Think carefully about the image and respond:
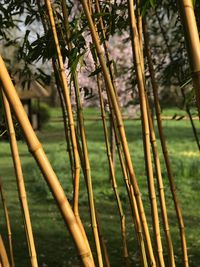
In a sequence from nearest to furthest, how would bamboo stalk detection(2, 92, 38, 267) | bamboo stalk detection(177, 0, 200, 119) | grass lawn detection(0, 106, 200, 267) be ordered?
bamboo stalk detection(177, 0, 200, 119)
bamboo stalk detection(2, 92, 38, 267)
grass lawn detection(0, 106, 200, 267)

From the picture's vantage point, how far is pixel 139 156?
11.0 meters

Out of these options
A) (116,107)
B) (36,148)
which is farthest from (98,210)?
(36,148)

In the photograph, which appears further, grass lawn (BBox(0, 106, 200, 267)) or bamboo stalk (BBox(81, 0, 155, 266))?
grass lawn (BBox(0, 106, 200, 267))

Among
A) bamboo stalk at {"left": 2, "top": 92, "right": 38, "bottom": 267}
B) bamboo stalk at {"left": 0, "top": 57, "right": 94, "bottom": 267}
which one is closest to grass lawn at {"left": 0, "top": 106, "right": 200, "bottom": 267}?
bamboo stalk at {"left": 2, "top": 92, "right": 38, "bottom": 267}

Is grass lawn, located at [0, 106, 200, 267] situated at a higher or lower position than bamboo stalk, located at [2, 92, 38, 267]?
lower

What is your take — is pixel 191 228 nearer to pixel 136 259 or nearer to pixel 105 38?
pixel 136 259

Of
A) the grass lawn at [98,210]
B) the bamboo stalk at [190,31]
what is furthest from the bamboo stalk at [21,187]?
the grass lawn at [98,210]

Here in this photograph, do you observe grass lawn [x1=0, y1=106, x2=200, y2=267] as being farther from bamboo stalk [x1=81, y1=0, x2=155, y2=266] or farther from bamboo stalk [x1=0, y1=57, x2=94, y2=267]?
bamboo stalk [x1=0, y1=57, x2=94, y2=267]

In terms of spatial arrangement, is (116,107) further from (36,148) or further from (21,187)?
(36,148)

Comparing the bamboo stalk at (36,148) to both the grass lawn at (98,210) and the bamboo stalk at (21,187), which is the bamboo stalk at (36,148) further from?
the grass lawn at (98,210)

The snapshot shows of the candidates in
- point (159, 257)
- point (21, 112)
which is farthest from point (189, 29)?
point (159, 257)

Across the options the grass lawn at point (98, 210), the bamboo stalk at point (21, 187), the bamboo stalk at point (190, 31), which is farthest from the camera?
the grass lawn at point (98, 210)

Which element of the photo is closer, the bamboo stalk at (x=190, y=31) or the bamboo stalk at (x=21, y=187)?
the bamboo stalk at (x=190, y=31)

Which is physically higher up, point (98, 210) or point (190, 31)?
point (190, 31)
